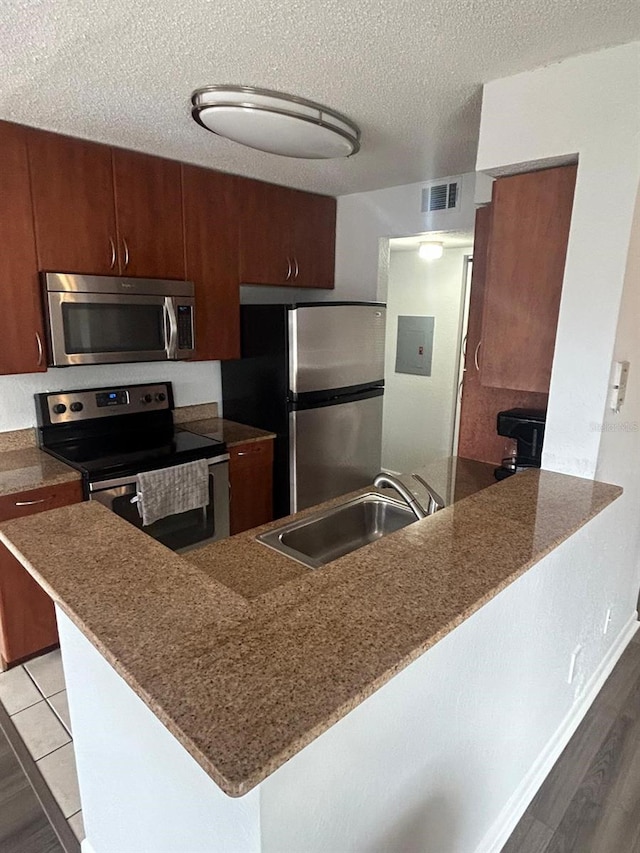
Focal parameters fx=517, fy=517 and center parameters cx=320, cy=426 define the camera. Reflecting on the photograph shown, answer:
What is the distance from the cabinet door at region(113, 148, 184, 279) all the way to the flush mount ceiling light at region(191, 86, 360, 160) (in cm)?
75

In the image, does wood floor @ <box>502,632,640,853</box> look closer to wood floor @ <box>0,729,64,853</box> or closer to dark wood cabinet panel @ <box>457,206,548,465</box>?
dark wood cabinet panel @ <box>457,206,548,465</box>

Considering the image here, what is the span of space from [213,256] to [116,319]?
25.8 inches

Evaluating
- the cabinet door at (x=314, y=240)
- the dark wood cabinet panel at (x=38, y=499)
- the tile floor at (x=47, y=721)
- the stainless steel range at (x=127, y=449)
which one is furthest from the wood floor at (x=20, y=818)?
the cabinet door at (x=314, y=240)

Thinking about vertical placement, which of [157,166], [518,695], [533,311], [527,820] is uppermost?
[157,166]

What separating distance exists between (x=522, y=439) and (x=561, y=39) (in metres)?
1.34

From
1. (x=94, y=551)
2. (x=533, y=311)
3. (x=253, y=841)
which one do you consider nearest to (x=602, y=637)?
(x=533, y=311)

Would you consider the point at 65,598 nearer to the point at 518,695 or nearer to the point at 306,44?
the point at 518,695

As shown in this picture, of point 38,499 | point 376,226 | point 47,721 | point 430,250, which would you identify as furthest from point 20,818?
point 430,250

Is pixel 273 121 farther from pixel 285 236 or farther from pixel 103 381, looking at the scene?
pixel 103 381

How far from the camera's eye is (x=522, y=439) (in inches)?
84.2

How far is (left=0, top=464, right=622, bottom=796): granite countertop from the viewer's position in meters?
0.69

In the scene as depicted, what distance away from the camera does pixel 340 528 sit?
1849 mm

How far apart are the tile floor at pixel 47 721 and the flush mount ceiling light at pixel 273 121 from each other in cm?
227

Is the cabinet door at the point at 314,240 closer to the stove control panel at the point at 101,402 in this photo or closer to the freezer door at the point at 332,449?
the freezer door at the point at 332,449
